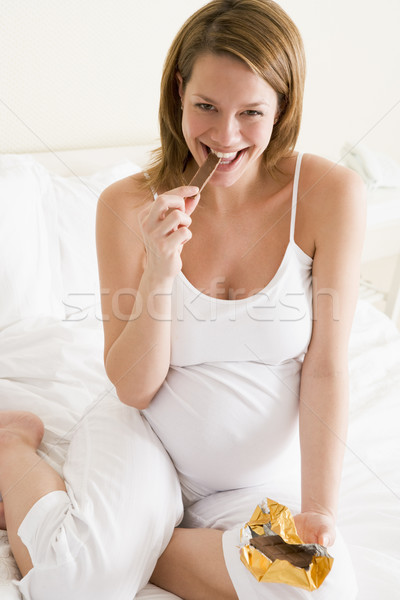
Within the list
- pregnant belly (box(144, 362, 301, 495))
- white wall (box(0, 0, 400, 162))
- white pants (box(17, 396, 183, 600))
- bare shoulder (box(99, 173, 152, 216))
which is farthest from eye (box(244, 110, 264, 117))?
white wall (box(0, 0, 400, 162))

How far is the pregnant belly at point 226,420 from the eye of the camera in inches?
37.5

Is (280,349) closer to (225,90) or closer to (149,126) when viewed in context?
(225,90)

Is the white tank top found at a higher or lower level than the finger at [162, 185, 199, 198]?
lower

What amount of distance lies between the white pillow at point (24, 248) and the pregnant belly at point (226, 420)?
20.5 inches

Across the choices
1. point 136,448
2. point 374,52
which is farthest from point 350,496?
point 374,52

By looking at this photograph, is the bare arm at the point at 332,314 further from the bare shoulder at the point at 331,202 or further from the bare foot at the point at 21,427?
the bare foot at the point at 21,427

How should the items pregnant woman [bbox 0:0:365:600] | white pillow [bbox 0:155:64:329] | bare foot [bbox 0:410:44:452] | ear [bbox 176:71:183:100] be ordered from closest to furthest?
1. pregnant woman [bbox 0:0:365:600]
2. ear [bbox 176:71:183:100]
3. bare foot [bbox 0:410:44:452]
4. white pillow [bbox 0:155:64:329]

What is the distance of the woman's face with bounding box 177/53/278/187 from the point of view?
33.4 inches

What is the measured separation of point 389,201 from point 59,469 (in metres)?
1.55

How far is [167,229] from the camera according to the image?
852mm

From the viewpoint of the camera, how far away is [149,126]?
6.15 ft

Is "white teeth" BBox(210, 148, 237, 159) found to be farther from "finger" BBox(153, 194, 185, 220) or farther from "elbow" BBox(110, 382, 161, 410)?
"elbow" BBox(110, 382, 161, 410)

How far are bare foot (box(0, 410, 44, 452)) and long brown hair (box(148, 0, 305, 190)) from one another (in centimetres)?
61

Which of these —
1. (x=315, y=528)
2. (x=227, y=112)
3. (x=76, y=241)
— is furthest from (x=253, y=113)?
(x=76, y=241)
